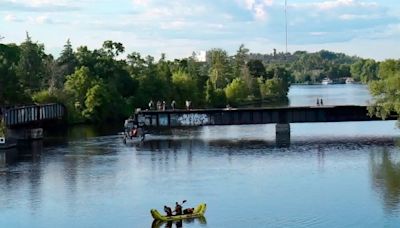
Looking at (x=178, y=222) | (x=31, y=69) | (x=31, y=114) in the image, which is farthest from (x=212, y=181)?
(x=31, y=69)

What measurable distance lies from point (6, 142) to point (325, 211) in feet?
208

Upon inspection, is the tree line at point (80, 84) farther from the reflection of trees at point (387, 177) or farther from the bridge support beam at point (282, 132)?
the reflection of trees at point (387, 177)

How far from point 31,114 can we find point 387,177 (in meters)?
73.3

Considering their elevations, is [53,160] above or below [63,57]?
below

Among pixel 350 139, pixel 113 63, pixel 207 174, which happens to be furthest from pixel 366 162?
pixel 113 63

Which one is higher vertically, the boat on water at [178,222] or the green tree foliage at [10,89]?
the green tree foliage at [10,89]

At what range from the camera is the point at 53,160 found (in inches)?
3903

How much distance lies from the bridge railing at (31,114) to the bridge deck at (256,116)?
18.7m

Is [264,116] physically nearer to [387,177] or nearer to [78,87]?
[387,177]

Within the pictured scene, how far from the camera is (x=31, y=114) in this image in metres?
135

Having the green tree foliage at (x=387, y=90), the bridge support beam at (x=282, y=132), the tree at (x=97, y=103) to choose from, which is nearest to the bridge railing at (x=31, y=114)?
the tree at (x=97, y=103)

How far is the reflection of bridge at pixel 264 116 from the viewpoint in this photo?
418 feet

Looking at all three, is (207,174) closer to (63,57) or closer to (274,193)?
(274,193)

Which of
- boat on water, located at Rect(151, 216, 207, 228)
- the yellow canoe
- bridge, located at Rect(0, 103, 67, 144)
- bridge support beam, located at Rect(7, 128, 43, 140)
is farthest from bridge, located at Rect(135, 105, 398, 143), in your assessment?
boat on water, located at Rect(151, 216, 207, 228)
